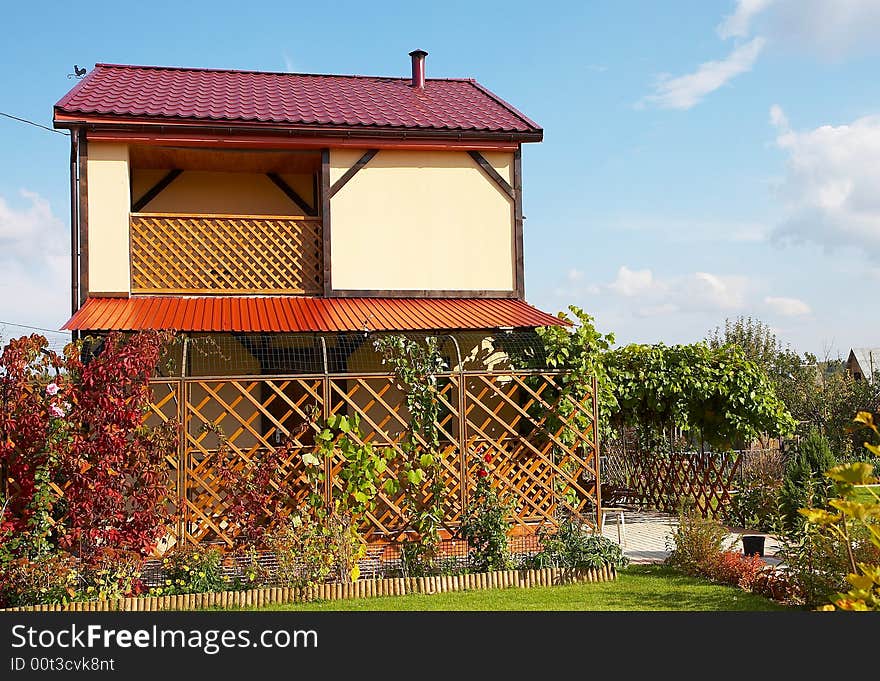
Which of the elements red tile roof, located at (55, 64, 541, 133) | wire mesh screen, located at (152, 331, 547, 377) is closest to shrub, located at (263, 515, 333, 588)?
wire mesh screen, located at (152, 331, 547, 377)

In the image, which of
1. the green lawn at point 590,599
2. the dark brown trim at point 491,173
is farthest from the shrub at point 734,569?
the dark brown trim at point 491,173

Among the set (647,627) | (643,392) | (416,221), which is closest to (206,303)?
(416,221)

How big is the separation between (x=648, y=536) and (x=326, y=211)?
270 inches

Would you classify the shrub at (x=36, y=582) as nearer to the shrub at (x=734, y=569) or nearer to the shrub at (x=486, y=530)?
the shrub at (x=486, y=530)

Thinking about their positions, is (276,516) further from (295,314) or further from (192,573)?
(295,314)

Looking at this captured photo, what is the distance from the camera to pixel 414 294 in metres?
13.5

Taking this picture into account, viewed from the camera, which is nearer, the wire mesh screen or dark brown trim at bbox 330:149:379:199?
the wire mesh screen

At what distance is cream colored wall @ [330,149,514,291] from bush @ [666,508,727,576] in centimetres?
521

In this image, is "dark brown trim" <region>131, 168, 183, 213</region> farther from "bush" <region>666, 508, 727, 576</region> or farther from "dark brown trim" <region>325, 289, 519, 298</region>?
"bush" <region>666, 508, 727, 576</region>

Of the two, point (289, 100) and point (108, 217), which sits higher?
point (289, 100)

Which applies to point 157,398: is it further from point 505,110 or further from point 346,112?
point 505,110

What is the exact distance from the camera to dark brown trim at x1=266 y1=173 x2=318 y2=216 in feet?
47.2

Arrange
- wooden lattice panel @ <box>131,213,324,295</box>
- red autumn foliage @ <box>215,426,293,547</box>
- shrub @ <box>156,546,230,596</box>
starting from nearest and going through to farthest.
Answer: shrub @ <box>156,546,230,596</box>, red autumn foliage @ <box>215,426,293,547</box>, wooden lattice panel @ <box>131,213,324,295</box>

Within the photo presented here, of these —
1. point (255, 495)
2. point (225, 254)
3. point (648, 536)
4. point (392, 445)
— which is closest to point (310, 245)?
point (225, 254)
